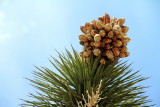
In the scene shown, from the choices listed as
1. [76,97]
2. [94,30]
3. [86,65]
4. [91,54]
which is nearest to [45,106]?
[76,97]

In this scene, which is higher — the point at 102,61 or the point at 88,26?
the point at 88,26

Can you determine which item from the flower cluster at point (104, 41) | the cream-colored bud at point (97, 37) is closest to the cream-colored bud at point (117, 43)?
the flower cluster at point (104, 41)

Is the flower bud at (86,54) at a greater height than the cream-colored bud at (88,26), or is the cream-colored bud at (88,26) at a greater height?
the cream-colored bud at (88,26)

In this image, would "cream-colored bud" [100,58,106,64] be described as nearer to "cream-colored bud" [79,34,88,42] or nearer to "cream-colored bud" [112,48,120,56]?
"cream-colored bud" [112,48,120,56]

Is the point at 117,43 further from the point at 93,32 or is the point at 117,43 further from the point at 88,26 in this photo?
the point at 88,26

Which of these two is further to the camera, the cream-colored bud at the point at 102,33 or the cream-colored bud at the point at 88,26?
the cream-colored bud at the point at 88,26

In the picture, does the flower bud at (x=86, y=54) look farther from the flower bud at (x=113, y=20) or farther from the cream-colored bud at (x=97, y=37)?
the flower bud at (x=113, y=20)

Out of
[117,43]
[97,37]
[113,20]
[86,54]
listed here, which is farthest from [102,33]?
[113,20]

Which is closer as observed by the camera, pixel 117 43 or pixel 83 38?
pixel 117 43

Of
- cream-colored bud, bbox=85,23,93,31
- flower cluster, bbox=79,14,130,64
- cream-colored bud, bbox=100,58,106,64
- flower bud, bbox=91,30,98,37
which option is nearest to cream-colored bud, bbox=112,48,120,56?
flower cluster, bbox=79,14,130,64
